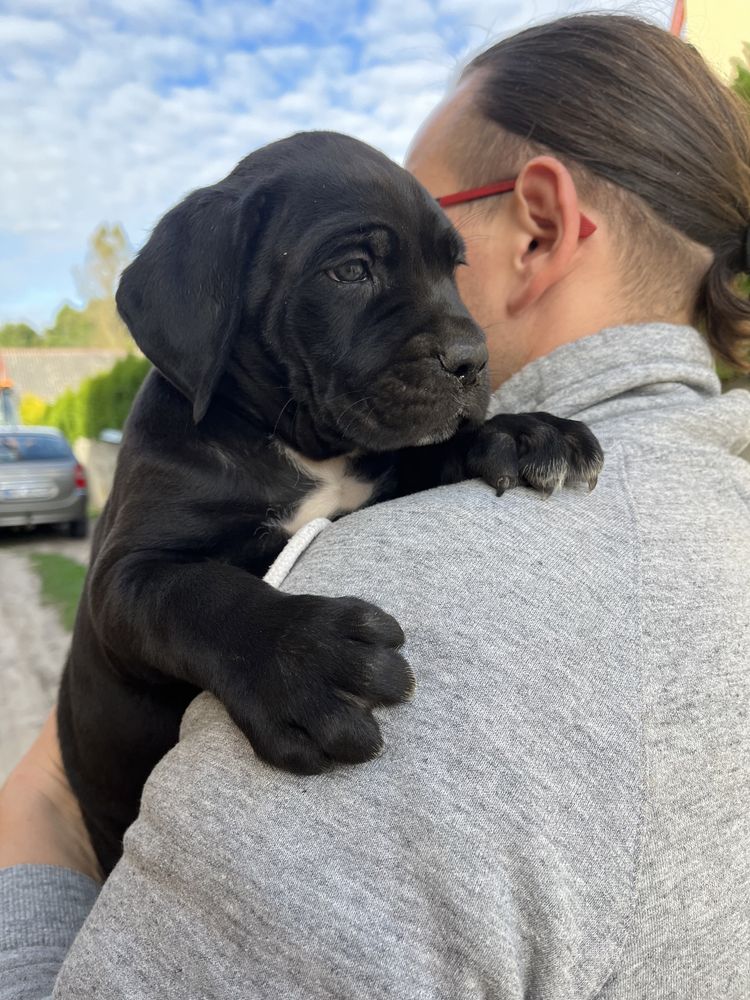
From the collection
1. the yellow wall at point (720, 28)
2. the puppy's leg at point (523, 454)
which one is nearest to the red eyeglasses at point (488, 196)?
the puppy's leg at point (523, 454)

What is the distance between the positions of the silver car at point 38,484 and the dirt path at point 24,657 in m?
1.64

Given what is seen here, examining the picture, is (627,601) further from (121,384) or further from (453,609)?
(121,384)

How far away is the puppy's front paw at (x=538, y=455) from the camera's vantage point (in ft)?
4.71

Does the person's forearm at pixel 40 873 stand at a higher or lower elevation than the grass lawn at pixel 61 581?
higher

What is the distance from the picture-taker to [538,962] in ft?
3.10

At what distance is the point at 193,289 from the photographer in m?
1.83

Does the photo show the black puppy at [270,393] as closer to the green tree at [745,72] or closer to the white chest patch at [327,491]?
the white chest patch at [327,491]

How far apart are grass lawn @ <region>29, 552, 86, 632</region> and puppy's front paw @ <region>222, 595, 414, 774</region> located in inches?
282

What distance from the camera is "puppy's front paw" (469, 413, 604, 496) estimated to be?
4.71 feet

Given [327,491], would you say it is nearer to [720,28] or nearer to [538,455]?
[538,455]

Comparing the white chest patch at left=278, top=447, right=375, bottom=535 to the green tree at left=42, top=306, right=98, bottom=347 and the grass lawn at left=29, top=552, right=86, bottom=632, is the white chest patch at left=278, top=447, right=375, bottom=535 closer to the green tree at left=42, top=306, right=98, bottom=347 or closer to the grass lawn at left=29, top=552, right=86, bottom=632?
the grass lawn at left=29, top=552, right=86, bottom=632

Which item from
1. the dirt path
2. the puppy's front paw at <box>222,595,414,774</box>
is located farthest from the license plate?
the puppy's front paw at <box>222,595,414,774</box>

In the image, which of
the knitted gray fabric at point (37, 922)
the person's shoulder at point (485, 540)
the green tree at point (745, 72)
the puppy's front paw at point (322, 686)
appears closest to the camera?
the puppy's front paw at point (322, 686)

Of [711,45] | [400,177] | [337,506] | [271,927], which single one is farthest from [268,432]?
[711,45]
